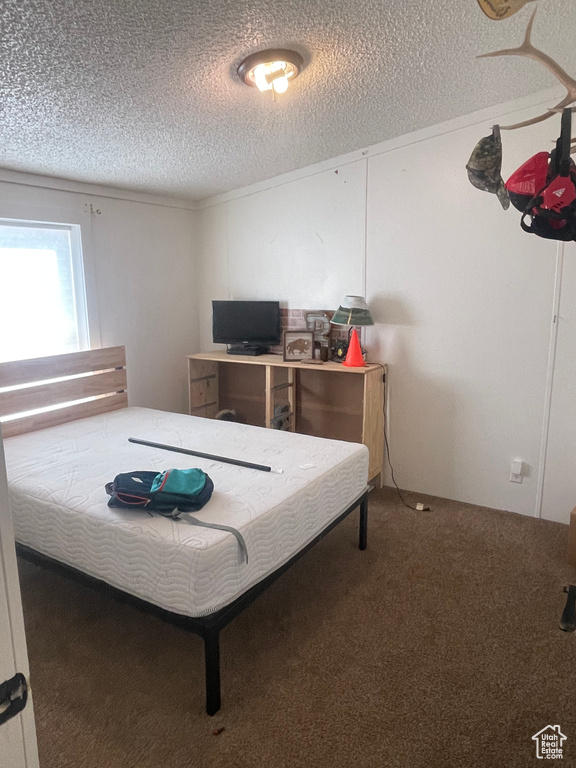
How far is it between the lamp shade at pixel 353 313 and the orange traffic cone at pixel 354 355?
146mm

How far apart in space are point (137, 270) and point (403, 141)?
2.25m

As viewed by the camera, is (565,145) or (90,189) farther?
(90,189)

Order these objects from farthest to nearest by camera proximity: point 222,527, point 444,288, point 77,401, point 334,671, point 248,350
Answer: point 248,350 → point 77,401 → point 444,288 → point 334,671 → point 222,527

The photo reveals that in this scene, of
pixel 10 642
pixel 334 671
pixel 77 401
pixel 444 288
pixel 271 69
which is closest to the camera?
pixel 10 642

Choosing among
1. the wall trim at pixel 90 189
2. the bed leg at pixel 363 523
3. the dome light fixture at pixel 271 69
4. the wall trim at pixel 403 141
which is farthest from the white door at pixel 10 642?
the wall trim at pixel 403 141

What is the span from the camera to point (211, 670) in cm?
172

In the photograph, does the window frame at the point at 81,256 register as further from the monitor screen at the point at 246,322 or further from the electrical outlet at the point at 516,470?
the electrical outlet at the point at 516,470

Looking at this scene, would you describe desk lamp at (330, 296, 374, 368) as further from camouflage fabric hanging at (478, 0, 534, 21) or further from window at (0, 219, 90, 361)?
camouflage fabric hanging at (478, 0, 534, 21)

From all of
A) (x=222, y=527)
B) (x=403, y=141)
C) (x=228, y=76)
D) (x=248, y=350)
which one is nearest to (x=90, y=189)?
(x=248, y=350)

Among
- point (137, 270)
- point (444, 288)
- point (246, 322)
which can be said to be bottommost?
point (246, 322)

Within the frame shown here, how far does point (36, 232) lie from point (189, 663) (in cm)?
294

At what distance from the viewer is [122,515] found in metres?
1.94

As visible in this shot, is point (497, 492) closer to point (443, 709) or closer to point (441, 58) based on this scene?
point (443, 709)

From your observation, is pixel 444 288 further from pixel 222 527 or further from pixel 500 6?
pixel 222 527
